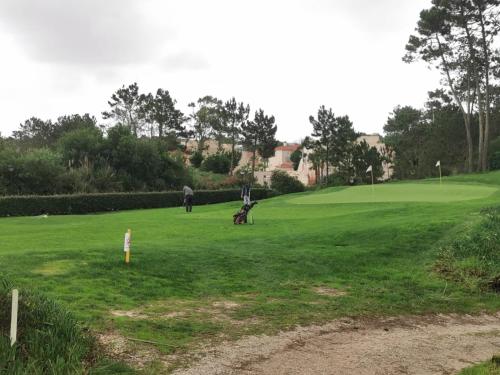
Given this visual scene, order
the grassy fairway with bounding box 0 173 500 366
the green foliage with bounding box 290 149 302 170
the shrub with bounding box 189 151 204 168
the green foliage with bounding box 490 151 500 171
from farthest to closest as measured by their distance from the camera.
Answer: the green foliage with bounding box 290 149 302 170
the shrub with bounding box 189 151 204 168
the green foliage with bounding box 490 151 500 171
the grassy fairway with bounding box 0 173 500 366

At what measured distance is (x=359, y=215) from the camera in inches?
764

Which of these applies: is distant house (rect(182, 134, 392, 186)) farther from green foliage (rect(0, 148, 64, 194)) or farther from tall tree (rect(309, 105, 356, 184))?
green foliage (rect(0, 148, 64, 194))

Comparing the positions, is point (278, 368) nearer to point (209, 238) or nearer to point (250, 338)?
point (250, 338)

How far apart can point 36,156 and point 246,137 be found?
4103 centimetres

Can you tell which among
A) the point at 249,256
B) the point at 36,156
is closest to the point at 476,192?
the point at 249,256

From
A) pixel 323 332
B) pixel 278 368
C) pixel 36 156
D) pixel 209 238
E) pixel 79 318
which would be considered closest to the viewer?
pixel 278 368

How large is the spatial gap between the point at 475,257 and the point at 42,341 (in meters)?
10.1

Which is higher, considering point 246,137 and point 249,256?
point 246,137

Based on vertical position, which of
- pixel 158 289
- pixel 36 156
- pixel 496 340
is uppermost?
pixel 36 156

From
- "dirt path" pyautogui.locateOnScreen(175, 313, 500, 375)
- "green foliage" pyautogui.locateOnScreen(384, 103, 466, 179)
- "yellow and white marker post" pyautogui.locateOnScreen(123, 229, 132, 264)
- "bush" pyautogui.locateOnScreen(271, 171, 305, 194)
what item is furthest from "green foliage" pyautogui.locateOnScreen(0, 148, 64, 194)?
"green foliage" pyautogui.locateOnScreen(384, 103, 466, 179)

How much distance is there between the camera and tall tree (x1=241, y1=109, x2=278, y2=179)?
7712 centimetres

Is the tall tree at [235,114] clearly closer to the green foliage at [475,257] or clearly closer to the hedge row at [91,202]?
the hedge row at [91,202]

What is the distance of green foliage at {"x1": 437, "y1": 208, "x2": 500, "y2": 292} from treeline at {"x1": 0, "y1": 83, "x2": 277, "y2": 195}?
33936 millimetres

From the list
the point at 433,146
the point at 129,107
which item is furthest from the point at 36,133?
the point at 433,146
